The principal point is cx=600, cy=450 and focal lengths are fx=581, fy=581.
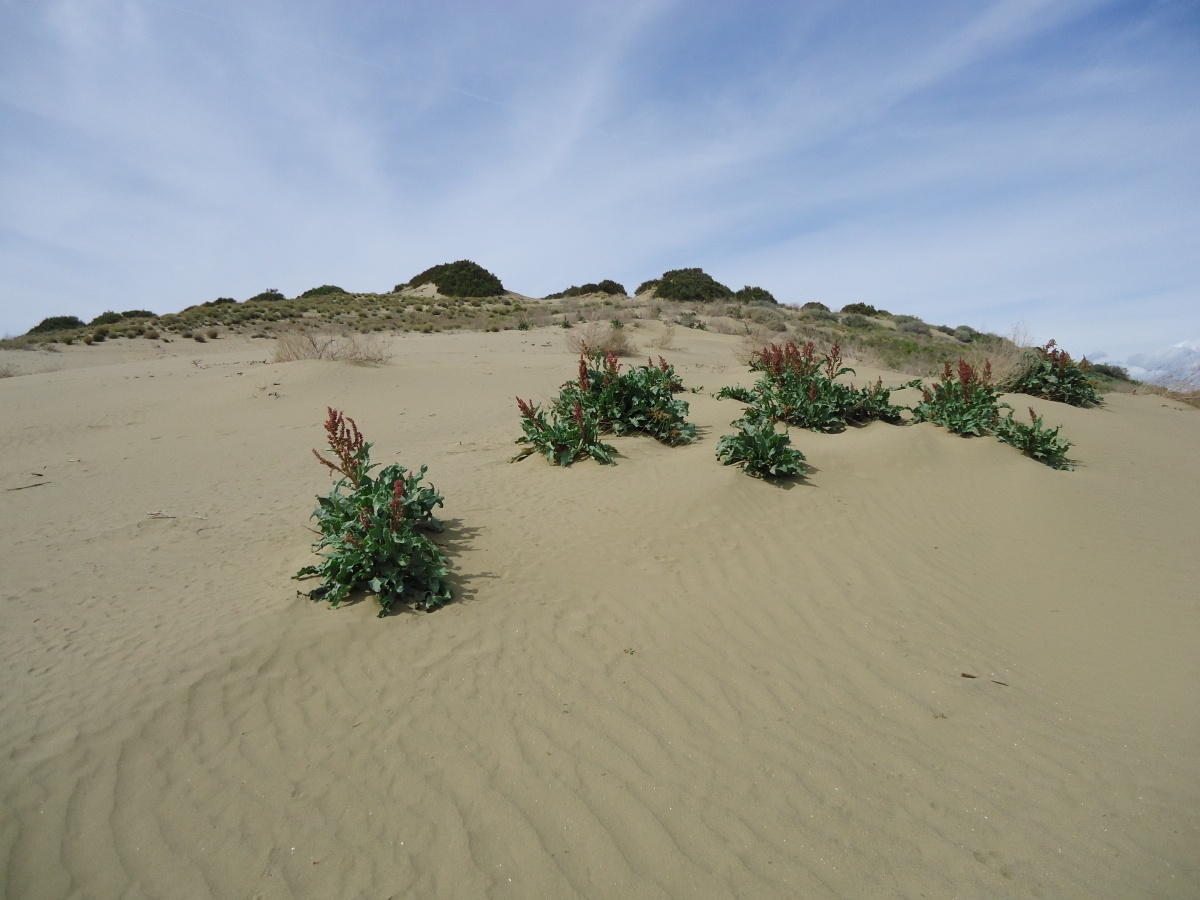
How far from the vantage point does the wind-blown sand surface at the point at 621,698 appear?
2164 millimetres

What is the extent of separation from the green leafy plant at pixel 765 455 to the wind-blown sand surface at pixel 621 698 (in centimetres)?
29

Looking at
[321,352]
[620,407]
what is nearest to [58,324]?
[321,352]

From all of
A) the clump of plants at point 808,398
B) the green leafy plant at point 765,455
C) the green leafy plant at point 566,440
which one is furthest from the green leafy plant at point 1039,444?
the green leafy plant at point 566,440

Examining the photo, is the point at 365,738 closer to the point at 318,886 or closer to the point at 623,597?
the point at 318,886

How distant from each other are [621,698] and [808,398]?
5746 mm

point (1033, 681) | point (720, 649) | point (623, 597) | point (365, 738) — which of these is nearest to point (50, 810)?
point (365, 738)

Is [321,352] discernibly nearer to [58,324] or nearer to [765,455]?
[765,455]

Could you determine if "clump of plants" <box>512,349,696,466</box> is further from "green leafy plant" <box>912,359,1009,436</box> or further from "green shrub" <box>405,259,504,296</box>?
"green shrub" <box>405,259,504,296</box>

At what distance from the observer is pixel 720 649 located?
11.2ft

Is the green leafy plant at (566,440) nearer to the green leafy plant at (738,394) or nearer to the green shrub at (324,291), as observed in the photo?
the green leafy plant at (738,394)

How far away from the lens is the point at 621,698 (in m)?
2.96

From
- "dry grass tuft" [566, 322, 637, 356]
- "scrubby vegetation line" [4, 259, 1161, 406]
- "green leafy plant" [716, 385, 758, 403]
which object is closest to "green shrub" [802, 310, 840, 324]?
"scrubby vegetation line" [4, 259, 1161, 406]

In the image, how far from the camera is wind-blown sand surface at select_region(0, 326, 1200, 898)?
7.10 feet

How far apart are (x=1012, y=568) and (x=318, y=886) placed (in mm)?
5123
